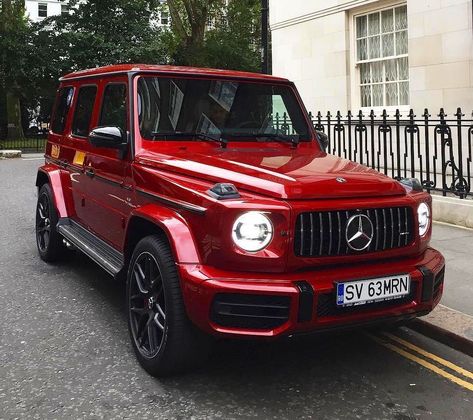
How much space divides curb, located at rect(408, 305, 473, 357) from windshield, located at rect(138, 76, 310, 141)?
1789 millimetres

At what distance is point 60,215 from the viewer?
616 cm

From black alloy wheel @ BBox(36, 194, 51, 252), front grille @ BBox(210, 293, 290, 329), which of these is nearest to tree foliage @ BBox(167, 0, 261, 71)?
black alloy wheel @ BBox(36, 194, 51, 252)

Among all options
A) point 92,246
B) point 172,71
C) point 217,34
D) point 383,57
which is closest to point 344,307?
point 172,71

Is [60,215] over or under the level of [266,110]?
under

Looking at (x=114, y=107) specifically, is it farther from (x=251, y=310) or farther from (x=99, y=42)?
(x=99, y=42)

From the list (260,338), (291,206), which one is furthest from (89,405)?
(291,206)

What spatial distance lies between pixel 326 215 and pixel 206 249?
0.70 meters

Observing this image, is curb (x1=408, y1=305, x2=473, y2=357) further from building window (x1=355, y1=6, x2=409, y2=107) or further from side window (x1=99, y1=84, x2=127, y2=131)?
building window (x1=355, y1=6, x2=409, y2=107)

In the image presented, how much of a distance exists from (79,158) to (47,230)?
4.18 feet

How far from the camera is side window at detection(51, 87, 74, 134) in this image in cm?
644

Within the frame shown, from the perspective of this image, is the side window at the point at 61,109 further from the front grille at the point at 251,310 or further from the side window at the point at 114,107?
the front grille at the point at 251,310

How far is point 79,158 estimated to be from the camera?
574cm

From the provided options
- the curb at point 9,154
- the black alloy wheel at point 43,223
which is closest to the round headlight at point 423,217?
the black alloy wheel at point 43,223

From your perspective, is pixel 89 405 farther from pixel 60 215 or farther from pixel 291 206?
pixel 60 215
